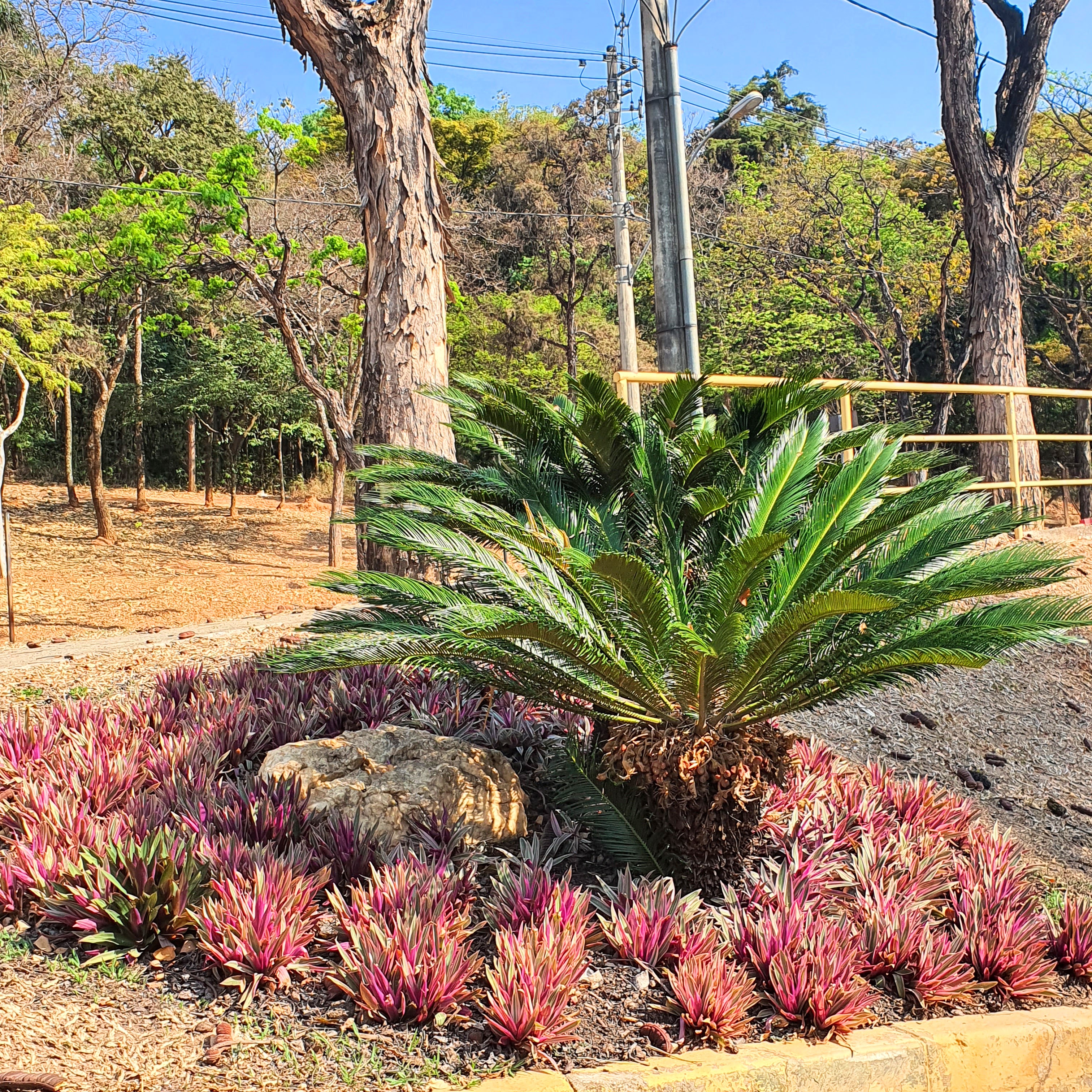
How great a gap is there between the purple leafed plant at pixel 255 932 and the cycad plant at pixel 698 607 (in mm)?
872

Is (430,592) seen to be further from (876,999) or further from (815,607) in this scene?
(876,999)

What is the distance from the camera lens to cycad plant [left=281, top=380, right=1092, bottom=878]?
140 inches

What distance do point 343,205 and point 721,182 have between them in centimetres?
1379

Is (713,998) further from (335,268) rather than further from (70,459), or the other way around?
(70,459)

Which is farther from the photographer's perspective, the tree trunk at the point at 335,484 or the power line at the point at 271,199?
the tree trunk at the point at 335,484

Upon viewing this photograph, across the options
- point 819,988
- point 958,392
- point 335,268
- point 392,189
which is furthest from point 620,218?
point 819,988

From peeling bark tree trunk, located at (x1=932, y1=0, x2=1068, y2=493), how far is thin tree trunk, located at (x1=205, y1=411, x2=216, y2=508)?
19.3 meters

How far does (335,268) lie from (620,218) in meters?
5.13

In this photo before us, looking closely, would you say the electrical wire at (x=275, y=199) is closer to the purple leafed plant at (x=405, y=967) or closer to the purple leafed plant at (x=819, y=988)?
the purple leafed plant at (x=405, y=967)

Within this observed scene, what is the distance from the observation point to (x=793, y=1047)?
3131mm

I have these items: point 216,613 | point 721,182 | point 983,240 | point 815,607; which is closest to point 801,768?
point 815,607

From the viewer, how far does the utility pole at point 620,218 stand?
17.3 meters

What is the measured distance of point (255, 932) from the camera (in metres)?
3.10

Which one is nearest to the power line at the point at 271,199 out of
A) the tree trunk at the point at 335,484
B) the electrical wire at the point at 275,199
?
the electrical wire at the point at 275,199
